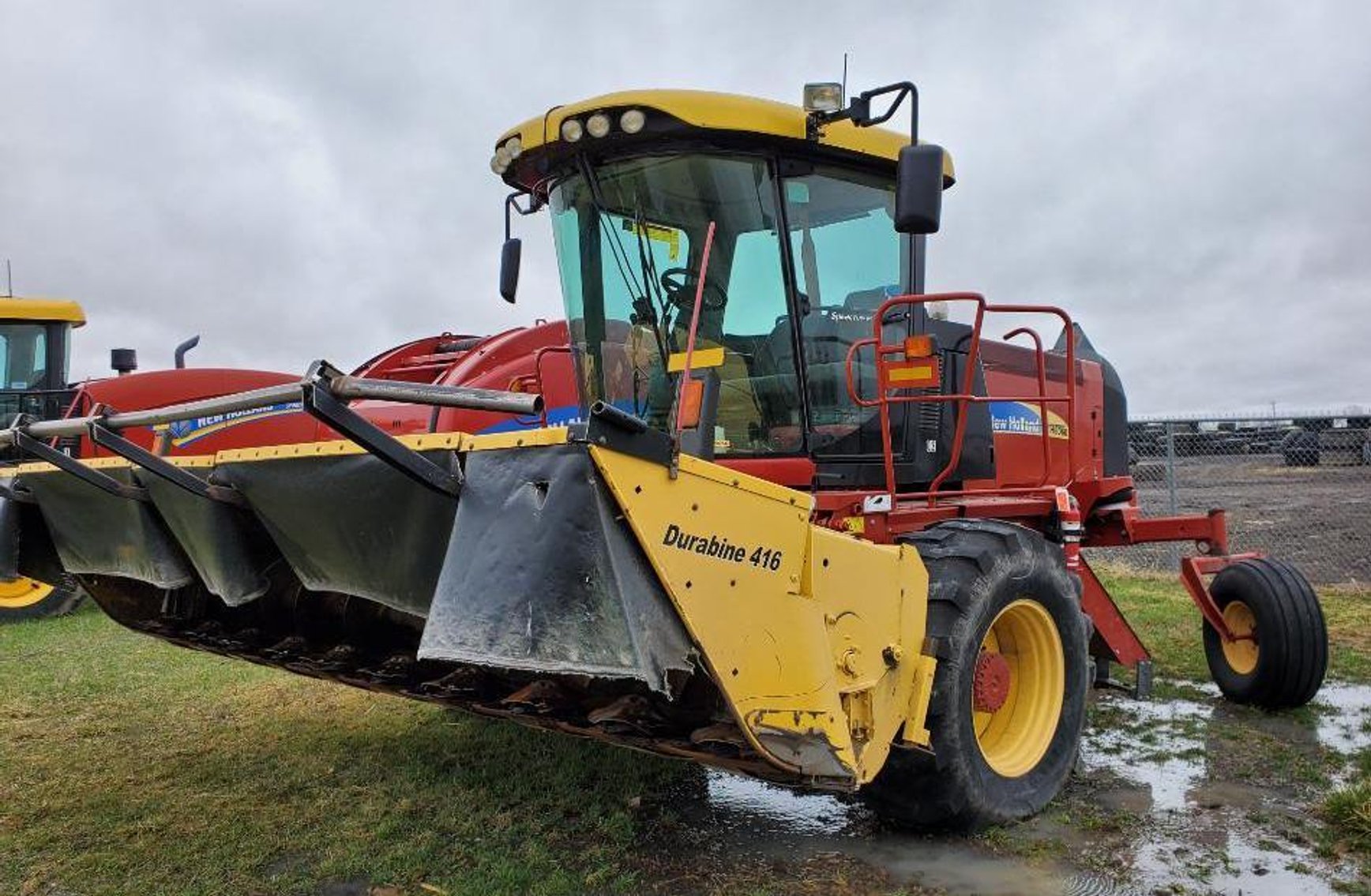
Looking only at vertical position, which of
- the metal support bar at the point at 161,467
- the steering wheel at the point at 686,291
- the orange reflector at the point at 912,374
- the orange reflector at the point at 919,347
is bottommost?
the metal support bar at the point at 161,467

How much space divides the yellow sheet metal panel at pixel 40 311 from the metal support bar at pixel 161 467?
848 centimetres

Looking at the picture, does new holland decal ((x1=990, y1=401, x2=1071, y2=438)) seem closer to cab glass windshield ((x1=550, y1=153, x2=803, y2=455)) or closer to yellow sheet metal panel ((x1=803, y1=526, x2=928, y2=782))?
cab glass windshield ((x1=550, y1=153, x2=803, y2=455))

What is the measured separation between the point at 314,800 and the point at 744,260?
268cm

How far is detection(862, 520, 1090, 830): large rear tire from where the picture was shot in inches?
140

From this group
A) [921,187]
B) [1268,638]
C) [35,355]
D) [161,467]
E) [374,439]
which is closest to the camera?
[374,439]

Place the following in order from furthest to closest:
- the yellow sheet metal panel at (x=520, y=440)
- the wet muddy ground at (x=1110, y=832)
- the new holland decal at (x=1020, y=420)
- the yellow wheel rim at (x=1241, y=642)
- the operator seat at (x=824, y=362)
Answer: the yellow wheel rim at (x=1241, y=642)
the new holland decal at (x=1020, y=420)
the operator seat at (x=824, y=362)
the wet muddy ground at (x=1110, y=832)
the yellow sheet metal panel at (x=520, y=440)

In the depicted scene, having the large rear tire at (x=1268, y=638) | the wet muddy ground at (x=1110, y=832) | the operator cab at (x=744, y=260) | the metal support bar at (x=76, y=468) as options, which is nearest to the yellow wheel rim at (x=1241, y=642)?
the large rear tire at (x=1268, y=638)

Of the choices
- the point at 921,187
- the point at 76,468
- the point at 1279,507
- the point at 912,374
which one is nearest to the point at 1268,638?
the point at 912,374

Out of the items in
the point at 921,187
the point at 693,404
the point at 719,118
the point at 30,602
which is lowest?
the point at 30,602

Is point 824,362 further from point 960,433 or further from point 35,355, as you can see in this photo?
point 35,355

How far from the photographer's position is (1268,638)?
5668 millimetres

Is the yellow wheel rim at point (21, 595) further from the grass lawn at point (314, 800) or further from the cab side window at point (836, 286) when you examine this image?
the cab side window at point (836, 286)

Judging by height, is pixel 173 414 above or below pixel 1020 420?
below

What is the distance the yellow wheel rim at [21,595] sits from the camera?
9258 millimetres
